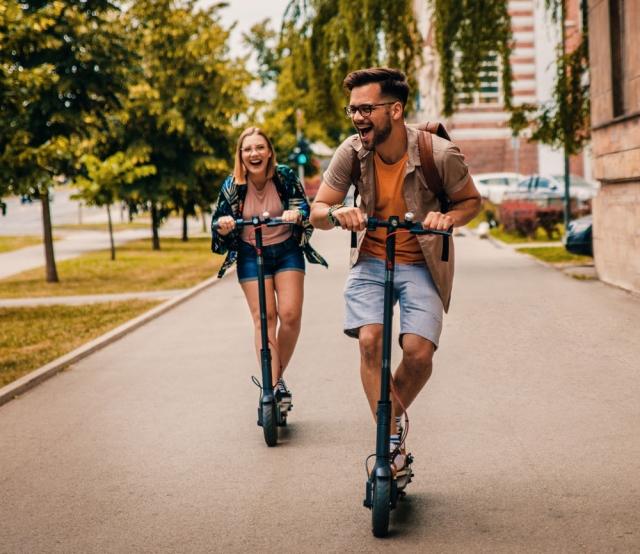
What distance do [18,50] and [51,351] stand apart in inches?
239

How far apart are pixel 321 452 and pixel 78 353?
516 centimetres

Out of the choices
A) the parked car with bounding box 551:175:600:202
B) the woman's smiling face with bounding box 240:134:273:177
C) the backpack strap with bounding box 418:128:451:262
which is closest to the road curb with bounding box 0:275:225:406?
the woman's smiling face with bounding box 240:134:273:177

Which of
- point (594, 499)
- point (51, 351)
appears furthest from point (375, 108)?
point (51, 351)

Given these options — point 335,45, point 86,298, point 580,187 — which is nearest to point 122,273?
point 86,298

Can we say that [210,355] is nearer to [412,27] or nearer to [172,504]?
[172,504]

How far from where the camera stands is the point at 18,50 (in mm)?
16297

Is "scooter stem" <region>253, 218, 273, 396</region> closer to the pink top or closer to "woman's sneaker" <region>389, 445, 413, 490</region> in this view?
the pink top

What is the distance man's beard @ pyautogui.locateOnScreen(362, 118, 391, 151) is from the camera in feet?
16.7

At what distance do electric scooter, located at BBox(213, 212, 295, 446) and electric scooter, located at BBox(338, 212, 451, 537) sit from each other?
5.52 ft

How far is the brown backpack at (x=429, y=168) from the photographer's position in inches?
204

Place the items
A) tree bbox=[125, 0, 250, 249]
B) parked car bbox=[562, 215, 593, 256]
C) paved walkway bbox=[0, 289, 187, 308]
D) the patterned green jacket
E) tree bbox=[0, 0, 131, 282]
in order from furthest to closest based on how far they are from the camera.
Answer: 1. tree bbox=[125, 0, 250, 249]
2. parked car bbox=[562, 215, 593, 256]
3. tree bbox=[0, 0, 131, 282]
4. paved walkway bbox=[0, 289, 187, 308]
5. the patterned green jacket

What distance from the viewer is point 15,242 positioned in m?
41.7

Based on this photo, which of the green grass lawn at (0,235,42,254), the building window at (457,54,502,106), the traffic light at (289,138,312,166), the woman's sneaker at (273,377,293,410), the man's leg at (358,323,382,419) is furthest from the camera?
the traffic light at (289,138,312,166)

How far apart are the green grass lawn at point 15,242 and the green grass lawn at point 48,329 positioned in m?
20.1
